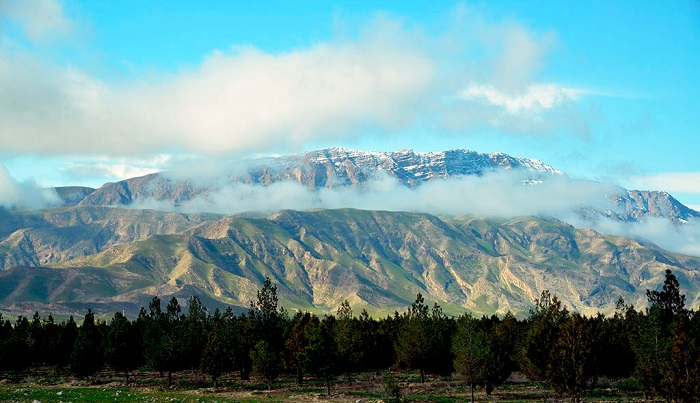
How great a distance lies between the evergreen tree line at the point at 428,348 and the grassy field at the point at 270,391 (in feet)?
8.80

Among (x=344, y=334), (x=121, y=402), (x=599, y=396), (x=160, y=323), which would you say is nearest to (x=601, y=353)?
(x=599, y=396)

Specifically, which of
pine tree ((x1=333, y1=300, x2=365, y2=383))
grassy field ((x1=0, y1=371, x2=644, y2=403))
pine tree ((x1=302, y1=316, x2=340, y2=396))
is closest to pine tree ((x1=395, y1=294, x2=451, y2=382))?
grassy field ((x1=0, y1=371, x2=644, y2=403))

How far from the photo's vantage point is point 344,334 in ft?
381

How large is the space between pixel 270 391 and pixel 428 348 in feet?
101

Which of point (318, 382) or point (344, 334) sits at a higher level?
point (344, 334)

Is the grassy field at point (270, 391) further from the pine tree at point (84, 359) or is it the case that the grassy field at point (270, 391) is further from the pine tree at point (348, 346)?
the pine tree at point (348, 346)

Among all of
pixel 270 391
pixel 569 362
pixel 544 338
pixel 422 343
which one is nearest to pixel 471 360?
pixel 544 338

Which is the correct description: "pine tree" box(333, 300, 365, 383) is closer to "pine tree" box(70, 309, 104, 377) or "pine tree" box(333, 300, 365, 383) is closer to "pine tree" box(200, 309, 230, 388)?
"pine tree" box(200, 309, 230, 388)

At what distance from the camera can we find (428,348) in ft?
358

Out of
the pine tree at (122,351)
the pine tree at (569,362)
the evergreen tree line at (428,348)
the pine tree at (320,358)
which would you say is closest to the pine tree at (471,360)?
the evergreen tree line at (428,348)

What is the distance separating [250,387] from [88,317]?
92696mm

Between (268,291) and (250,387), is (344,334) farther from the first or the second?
(268,291)

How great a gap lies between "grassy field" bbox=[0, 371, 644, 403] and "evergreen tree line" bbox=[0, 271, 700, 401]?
2683 millimetres

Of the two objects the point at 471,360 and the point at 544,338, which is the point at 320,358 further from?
the point at 544,338
